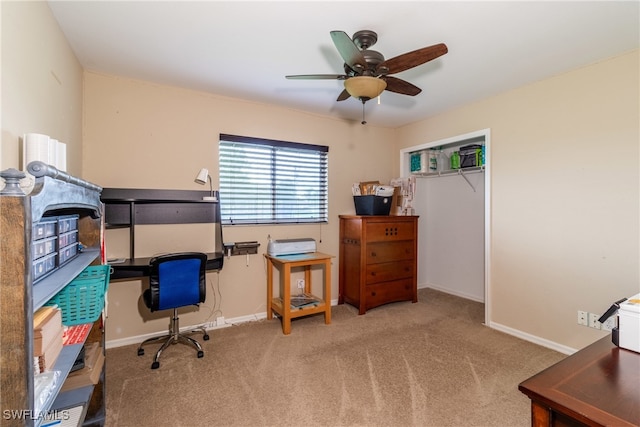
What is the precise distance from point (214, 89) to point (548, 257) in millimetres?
3582

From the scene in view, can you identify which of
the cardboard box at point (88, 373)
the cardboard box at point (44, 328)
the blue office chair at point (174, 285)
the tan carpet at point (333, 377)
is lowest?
the tan carpet at point (333, 377)

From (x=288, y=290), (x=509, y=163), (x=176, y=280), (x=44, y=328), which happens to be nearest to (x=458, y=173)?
(x=509, y=163)

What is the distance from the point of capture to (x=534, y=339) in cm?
282

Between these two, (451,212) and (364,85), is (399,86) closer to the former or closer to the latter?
(364,85)

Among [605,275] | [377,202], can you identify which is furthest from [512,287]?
[377,202]

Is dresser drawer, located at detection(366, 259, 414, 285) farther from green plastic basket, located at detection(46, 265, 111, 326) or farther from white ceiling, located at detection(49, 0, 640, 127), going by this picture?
green plastic basket, located at detection(46, 265, 111, 326)

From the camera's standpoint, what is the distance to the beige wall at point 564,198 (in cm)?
231

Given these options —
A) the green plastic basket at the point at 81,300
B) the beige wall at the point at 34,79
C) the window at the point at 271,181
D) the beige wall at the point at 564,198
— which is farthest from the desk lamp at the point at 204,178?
the beige wall at the point at 564,198

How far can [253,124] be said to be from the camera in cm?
338

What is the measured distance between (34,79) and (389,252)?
3446mm

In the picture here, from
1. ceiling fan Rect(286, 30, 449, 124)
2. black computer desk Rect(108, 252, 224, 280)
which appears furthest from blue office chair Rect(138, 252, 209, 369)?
ceiling fan Rect(286, 30, 449, 124)

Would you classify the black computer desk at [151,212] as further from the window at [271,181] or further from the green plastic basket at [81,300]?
the green plastic basket at [81,300]

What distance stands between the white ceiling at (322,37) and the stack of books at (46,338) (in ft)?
5.76

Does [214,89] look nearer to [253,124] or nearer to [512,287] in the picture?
[253,124]
